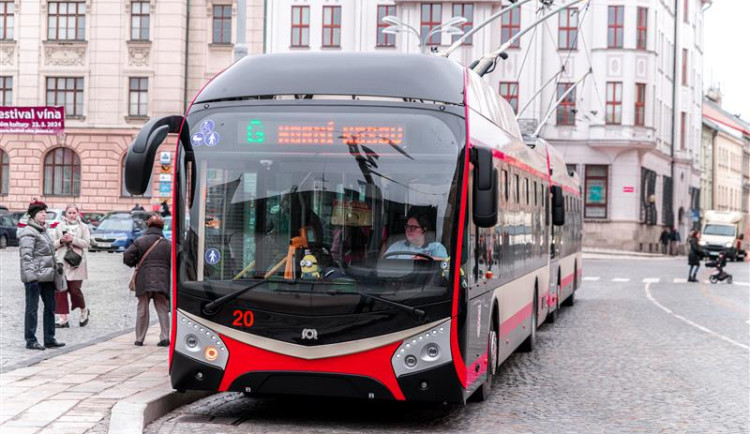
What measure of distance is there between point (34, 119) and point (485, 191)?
154 ft

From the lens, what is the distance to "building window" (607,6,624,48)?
6100 centimetres

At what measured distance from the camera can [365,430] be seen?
9.34m

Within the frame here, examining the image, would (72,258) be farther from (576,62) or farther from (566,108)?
(576,62)

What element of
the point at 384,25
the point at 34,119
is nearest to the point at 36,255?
the point at 34,119

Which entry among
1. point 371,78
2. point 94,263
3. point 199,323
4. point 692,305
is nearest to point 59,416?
point 199,323

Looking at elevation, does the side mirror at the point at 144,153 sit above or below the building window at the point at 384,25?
below

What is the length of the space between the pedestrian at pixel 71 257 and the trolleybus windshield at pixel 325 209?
23.9 feet

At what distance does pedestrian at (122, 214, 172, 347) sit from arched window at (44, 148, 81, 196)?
146 ft

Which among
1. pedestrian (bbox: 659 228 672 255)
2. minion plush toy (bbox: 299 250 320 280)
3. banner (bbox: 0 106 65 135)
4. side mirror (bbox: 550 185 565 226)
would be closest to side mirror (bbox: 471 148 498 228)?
minion plush toy (bbox: 299 250 320 280)

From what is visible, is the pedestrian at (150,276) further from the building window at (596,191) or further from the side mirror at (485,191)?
the building window at (596,191)

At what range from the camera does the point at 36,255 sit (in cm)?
1367

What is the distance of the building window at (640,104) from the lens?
61219 mm

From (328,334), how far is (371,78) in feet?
6.65

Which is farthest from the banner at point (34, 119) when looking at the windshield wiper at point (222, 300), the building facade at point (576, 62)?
the windshield wiper at point (222, 300)
